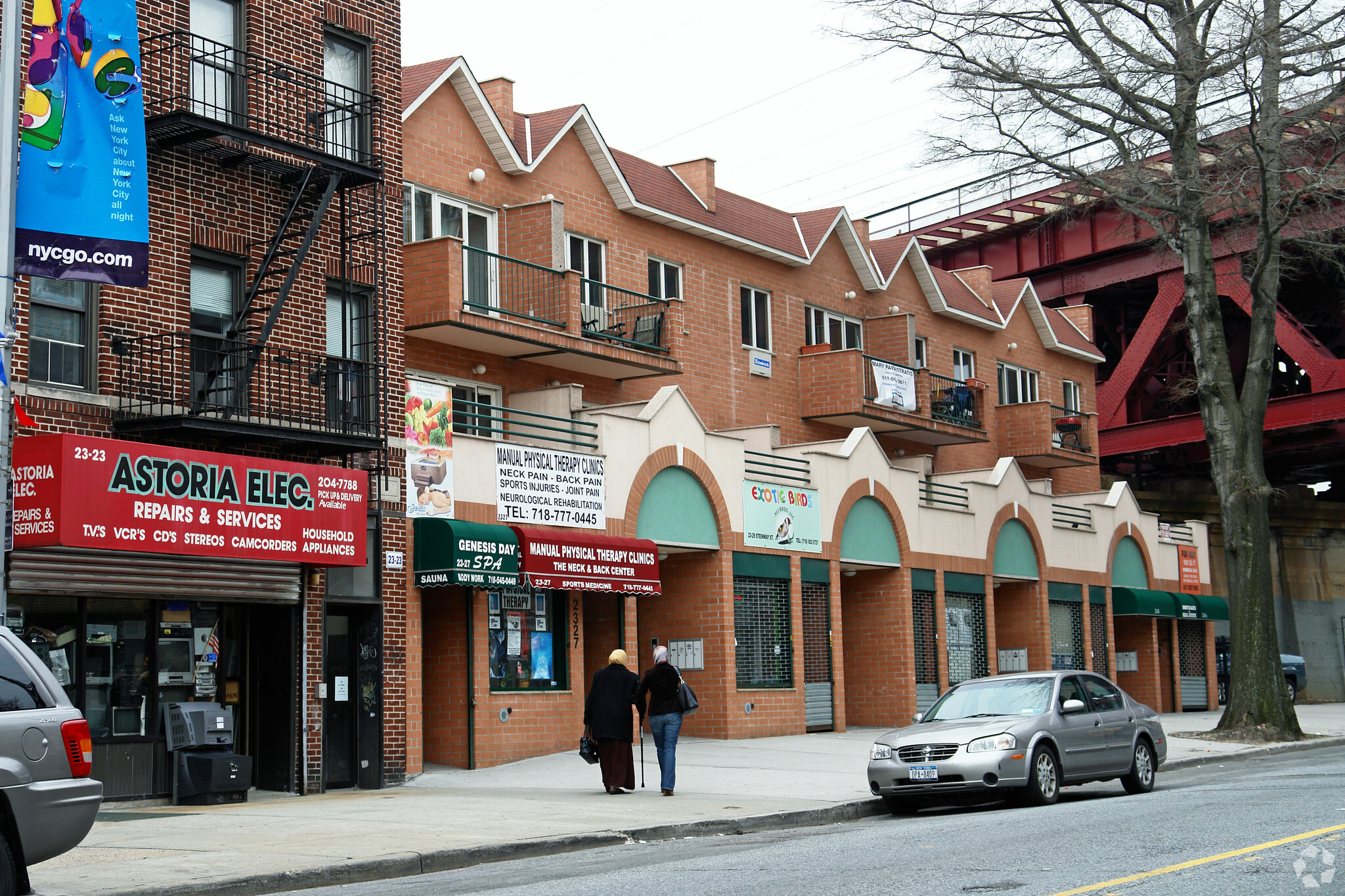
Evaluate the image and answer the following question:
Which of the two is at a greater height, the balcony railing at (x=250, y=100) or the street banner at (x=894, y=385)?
the balcony railing at (x=250, y=100)

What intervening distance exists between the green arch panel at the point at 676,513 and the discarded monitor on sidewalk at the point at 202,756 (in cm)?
899

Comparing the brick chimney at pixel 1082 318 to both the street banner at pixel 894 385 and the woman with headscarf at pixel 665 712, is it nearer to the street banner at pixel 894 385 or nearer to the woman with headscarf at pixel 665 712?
the street banner at pixel 894 385

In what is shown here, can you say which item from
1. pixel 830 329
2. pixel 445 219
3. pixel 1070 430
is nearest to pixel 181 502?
pixel 445 219

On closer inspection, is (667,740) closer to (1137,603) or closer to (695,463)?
(695,463)

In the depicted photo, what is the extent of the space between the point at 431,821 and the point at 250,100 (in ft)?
29.8

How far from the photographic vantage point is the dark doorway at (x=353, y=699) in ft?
60.7

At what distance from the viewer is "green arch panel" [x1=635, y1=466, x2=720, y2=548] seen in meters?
24.4

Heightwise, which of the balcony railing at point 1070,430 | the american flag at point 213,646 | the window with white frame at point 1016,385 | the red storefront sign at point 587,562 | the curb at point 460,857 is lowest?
the curb at point 460,857

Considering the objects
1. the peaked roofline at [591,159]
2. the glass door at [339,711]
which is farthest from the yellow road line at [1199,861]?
the peaked roofline at [591,159]

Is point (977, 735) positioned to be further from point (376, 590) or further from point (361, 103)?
point (361, 103)

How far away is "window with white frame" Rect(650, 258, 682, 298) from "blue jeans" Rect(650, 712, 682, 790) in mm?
12943

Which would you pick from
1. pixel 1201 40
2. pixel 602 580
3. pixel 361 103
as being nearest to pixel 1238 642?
pixel 1201 40

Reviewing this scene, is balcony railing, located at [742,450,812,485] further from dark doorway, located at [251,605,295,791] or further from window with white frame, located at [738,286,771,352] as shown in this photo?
dark doorway, located at [251,605,295,791]

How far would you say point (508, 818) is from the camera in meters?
14.3
